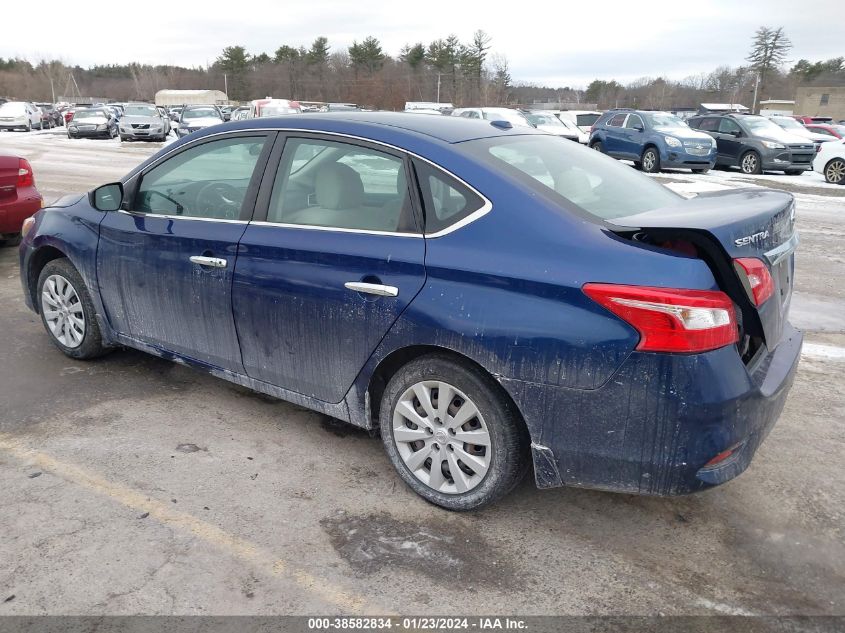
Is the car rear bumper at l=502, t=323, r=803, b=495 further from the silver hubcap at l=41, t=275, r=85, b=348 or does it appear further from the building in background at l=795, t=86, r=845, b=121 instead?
the building in background at l=795, t=86, r=845, b=121

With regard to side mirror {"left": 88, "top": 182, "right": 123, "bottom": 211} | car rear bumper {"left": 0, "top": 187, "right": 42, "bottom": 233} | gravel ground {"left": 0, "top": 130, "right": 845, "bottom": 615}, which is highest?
side mirror {"left": 88, "top": 182, "right": 123, "bottom": 211}

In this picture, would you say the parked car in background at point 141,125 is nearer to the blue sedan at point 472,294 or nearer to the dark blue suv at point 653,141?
the dark blue suv at point 653,141

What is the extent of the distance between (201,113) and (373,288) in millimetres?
29285

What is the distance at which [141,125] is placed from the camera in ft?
96.4

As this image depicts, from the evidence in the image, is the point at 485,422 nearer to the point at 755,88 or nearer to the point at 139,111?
the point at 139,111

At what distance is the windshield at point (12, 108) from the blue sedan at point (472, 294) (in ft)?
136

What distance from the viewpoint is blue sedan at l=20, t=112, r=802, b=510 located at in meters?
2.58

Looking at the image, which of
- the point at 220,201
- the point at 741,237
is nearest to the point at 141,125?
the point at 220,201

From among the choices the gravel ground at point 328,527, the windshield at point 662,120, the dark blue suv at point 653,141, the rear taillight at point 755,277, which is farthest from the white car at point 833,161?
the rear taillight at point 755,277

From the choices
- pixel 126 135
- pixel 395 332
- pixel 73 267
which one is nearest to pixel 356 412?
pixel 395 332

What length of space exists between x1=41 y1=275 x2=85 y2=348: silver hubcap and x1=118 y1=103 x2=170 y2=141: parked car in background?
27.2 m

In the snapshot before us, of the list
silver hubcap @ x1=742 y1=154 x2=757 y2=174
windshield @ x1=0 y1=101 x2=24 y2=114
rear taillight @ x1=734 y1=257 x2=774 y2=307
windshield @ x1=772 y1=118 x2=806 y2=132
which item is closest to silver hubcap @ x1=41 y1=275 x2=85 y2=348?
rear taillight @ x1=734 y1=257 x2=774 y2=307

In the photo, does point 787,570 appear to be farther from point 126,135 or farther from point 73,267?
point 126,135

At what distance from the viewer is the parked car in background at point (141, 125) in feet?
96.4
